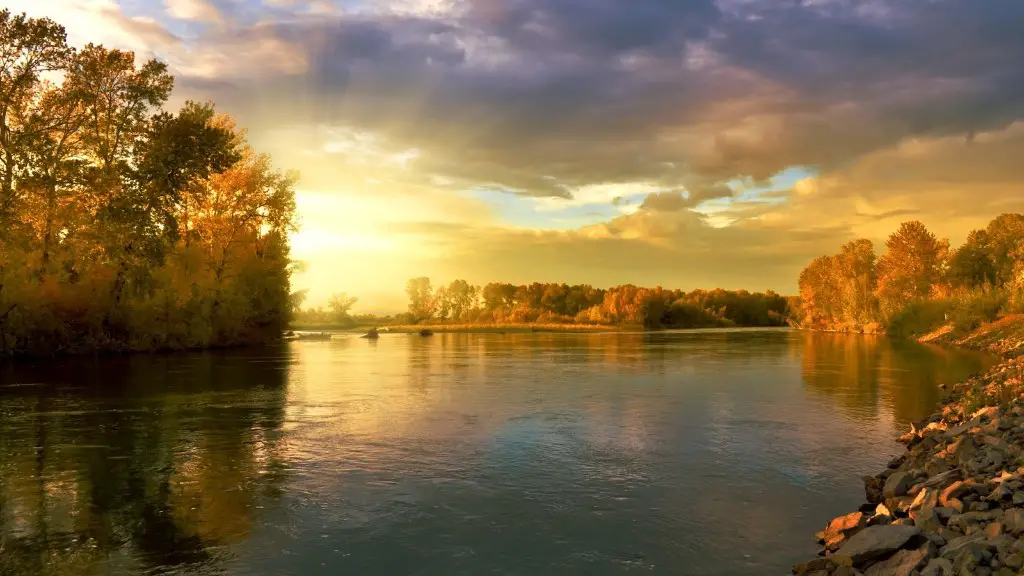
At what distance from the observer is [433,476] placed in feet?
55.3

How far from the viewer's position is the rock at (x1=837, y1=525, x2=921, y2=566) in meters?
10.3

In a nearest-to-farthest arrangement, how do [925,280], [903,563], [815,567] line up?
1. [903,563]
2. [815,567]
3. [925,280]

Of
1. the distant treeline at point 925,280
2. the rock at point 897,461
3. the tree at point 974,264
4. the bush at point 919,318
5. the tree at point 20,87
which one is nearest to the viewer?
the rock at point 897,461

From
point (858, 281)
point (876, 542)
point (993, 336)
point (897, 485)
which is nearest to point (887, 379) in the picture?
point (897, 485)

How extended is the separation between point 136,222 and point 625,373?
4448cm

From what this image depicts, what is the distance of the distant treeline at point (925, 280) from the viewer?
301 feet

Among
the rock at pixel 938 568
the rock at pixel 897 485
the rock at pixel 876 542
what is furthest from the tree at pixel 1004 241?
the rock at pixel 938 568

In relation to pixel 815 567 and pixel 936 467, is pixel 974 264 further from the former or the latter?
pixel 815 567

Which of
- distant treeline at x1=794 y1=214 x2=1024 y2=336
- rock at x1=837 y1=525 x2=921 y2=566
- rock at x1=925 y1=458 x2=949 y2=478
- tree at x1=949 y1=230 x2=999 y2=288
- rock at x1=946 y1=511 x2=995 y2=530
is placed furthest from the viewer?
tree at x1=949 y1=230 x2=999 y2=288

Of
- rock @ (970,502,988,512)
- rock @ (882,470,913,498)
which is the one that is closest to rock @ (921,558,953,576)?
rock @ (970,502,988,512)

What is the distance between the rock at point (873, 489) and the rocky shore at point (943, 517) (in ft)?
0.07

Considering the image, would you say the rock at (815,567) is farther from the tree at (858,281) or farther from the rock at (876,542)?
the tree at (858,281)

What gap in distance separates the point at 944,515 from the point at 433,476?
36.5 ft

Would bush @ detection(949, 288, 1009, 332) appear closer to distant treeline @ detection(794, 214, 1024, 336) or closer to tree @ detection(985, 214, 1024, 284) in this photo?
distant treeline @ detection(794, 214, 1024, 336)
